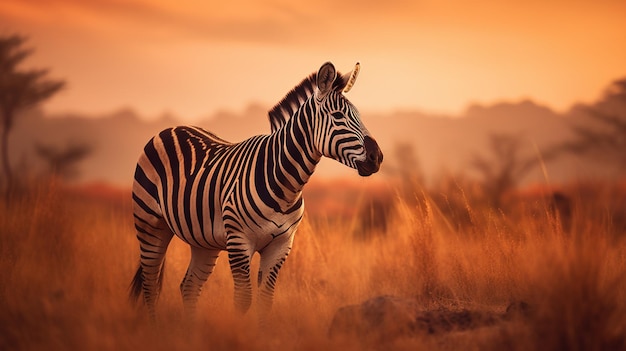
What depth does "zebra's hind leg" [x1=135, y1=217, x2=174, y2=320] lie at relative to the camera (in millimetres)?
7203

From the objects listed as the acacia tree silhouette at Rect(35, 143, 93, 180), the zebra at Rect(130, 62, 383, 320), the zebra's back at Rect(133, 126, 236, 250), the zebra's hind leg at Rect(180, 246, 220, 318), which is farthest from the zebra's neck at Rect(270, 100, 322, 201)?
the acacia tree silhouette at Rect(35, 143, 93, 180)

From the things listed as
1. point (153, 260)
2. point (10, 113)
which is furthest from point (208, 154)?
point (10, 113)

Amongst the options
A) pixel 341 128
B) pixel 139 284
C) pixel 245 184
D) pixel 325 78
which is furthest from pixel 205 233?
pixel 325 78

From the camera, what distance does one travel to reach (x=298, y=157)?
236 inches

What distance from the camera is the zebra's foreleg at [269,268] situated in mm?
6266

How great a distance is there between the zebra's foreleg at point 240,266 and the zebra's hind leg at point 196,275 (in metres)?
1.04

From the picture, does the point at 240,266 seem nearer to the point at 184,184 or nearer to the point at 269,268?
the point at 269,268

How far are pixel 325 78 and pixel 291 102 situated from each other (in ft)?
2.35

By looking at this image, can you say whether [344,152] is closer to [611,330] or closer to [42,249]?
[611,330]

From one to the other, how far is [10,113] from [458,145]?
1484 centimetres

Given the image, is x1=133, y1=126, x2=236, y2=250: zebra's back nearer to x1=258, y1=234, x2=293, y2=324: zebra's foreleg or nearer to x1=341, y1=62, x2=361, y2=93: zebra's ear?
x1=258, y1=234, x2=293, y2=324: zebra's foreleg

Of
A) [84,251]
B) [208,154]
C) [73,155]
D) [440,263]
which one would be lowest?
[440,263]

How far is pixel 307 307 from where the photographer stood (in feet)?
20.6

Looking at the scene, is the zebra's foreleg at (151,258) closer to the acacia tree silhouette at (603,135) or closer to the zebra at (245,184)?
the zebra at (245,184)
